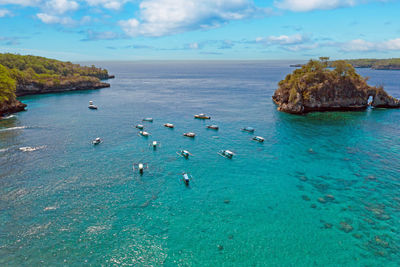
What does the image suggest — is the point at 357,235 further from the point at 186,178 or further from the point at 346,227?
the point at 186,178

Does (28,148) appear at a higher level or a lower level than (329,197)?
higher

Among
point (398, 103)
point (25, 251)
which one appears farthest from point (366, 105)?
point (25, 251)

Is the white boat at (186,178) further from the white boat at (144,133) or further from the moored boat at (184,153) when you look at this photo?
the white boat at (144,133)

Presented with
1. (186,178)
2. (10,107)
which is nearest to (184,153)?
(186,178)

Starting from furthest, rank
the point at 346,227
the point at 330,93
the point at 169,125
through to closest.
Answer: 1. the point at 330,93
2. the point at 169,125
3. the point at 346,227

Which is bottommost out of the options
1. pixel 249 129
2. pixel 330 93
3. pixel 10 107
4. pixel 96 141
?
pixel 96 141

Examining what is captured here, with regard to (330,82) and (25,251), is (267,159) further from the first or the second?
(330,82)
